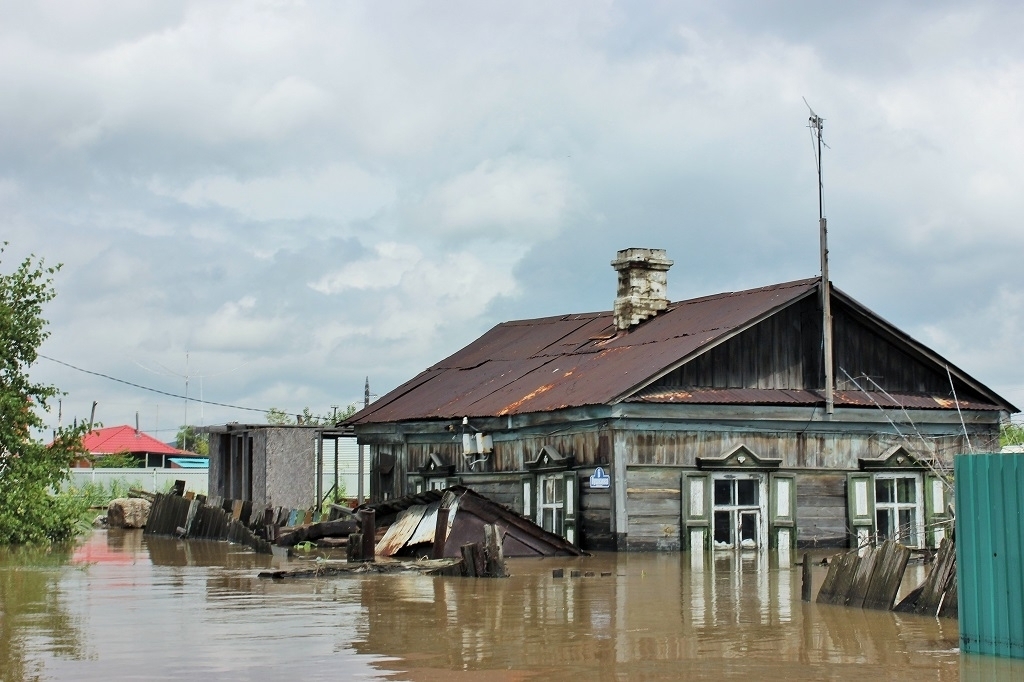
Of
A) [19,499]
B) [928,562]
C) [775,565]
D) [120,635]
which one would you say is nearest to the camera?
[120,635]

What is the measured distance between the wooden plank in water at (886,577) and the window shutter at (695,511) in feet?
34.4

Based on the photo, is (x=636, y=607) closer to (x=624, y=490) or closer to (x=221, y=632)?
(x=221, y=632)

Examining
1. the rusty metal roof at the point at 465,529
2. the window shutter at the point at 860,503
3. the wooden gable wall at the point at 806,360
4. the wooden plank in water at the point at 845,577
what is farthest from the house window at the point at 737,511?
the wooden plank in water at the point at 845,577

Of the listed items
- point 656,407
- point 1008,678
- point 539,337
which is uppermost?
point 539,337

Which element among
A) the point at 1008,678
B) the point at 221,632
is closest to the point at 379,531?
the point at 221,632

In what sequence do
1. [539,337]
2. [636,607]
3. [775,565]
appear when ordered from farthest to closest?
1. [539,337]
2. [775,565]
3. [636,607]

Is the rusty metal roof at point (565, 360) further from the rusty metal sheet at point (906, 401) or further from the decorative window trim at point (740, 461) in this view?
the rusty metal sheet at point (906, 401)

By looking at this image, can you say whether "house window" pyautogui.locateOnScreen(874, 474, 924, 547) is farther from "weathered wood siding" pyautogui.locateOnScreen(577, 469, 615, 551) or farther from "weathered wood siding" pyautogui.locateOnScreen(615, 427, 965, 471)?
"weathered wood siding" pyautogui.locateOnScreen(577, 469, 615, 551)

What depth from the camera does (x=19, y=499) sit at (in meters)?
26.6

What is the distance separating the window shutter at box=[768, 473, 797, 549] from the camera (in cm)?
2570

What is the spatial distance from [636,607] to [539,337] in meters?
20.2

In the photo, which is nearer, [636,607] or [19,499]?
[636,607]

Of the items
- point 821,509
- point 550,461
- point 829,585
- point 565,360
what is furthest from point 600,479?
point 829,585

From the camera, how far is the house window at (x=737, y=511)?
25.4 metres
